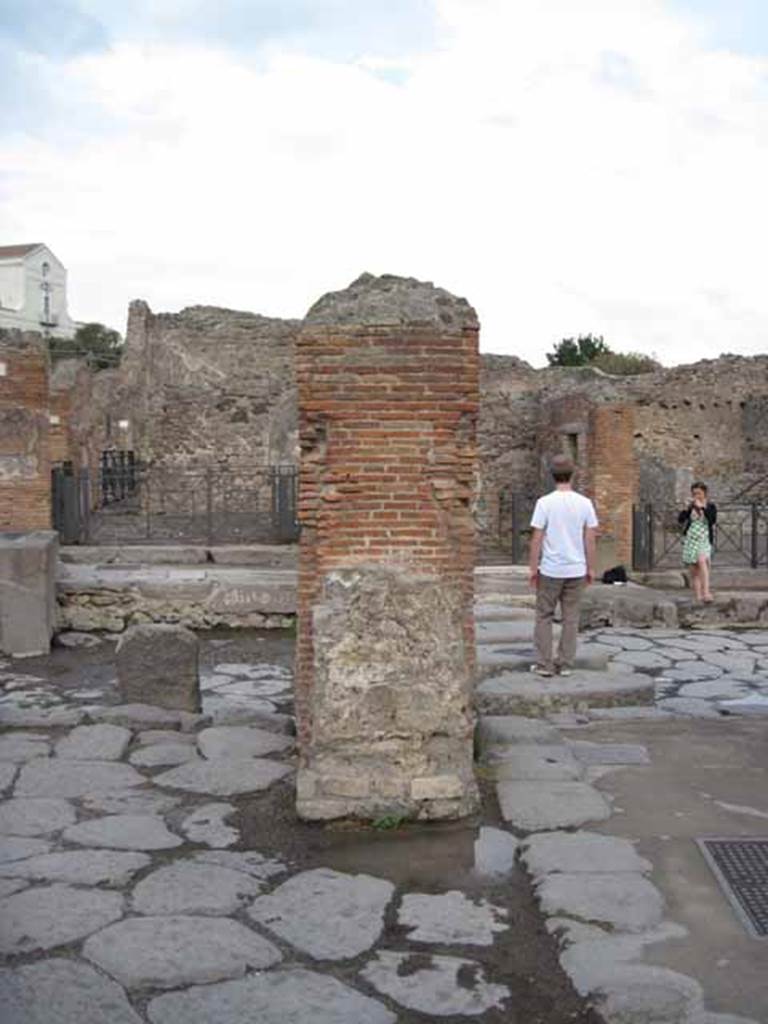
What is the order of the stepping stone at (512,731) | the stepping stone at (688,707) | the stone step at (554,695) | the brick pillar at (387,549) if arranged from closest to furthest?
the brick pillar at (387,549), the stepping stone at (512,731), the stone step at (554,695), the stepping stone at (688,707)

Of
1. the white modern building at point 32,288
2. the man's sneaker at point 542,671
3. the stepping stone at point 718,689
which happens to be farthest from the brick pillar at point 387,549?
the white modern building at point 32,288

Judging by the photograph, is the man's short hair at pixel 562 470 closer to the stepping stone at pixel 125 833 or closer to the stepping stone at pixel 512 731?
the stepping stone at pixel 512 731

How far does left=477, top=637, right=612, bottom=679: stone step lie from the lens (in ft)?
23.4

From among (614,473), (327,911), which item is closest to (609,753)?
(327,911)

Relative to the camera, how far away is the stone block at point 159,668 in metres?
6.86

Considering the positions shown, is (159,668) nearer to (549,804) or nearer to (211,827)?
(211,827)

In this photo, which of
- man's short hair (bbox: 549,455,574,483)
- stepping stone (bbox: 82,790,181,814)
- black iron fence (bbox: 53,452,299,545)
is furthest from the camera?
black iron fence (bbox: 53,452,299,545)

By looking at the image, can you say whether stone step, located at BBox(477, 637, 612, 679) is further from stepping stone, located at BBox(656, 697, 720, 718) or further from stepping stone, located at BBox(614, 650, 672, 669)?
stepping stone, located at BBox(614, 650, 672, 669)

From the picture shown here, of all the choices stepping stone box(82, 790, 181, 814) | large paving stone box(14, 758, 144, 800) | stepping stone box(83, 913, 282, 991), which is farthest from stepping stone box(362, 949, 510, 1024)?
large paving stone box(14, 758, 144, 800)

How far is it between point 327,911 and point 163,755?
6.83 ft

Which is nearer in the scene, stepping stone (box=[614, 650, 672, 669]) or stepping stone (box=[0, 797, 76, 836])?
stepping stone (box=[0, 797, 76, 836])

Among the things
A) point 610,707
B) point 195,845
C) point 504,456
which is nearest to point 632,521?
point 504,456

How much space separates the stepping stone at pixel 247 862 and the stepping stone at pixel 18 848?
616 mm

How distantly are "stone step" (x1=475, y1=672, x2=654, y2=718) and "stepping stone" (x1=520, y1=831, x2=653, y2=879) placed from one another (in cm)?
205
